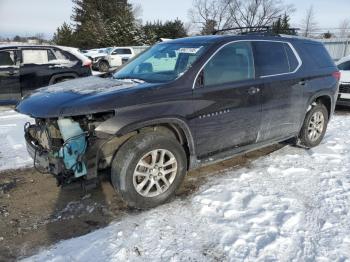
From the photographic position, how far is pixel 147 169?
12.4 feet

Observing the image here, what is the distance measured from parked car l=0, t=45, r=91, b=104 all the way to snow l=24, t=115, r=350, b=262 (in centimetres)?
649

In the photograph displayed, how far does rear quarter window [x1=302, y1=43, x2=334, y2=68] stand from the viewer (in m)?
5.50

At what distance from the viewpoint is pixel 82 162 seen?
3.50 m

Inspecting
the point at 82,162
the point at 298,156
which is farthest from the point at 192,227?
the point at 298,156

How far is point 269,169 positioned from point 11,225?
10.6ft

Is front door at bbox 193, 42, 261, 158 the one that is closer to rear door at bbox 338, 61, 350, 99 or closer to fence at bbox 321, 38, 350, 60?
rear door at bbox 338, 61, 350, 99

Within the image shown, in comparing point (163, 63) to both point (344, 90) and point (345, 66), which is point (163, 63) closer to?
point (344, 90)

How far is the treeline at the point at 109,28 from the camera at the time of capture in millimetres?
40812

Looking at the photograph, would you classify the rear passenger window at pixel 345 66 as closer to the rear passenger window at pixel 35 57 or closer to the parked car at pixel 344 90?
the parked car at pixel 344 90

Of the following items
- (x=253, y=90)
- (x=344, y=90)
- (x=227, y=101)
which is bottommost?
(x=344, y=90)

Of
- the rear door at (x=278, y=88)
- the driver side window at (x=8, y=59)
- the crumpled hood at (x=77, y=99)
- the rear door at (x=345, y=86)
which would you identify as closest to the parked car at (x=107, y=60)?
the driver side window at (x=8, y=59)

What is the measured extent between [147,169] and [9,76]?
7160 millimetres

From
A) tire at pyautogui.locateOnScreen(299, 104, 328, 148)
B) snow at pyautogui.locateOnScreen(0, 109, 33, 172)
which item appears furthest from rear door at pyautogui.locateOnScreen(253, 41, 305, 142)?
snow at pyautogui.locateOnScreen(0, 109, 33, 172)

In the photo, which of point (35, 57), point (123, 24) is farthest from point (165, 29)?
point (35, 57)
